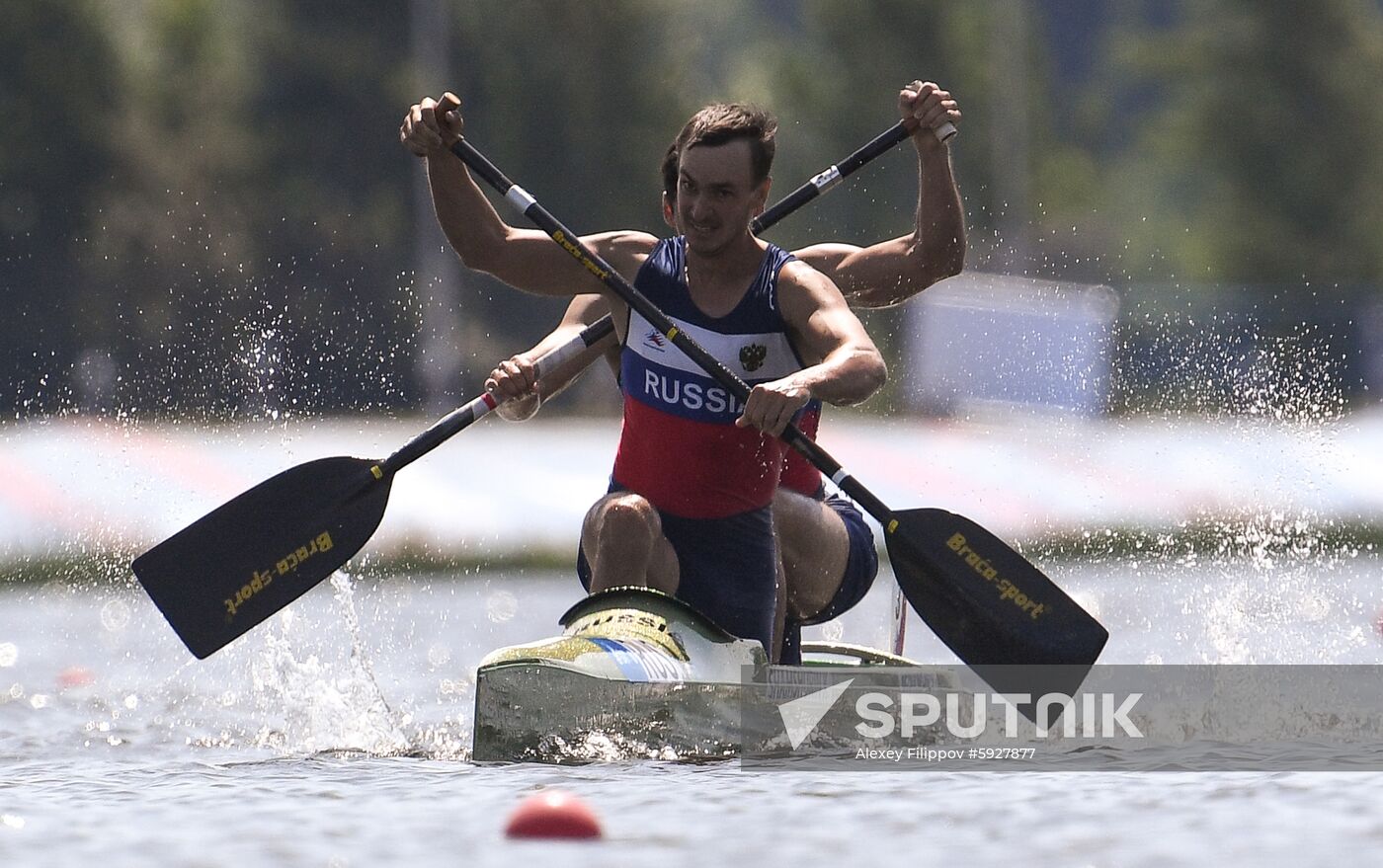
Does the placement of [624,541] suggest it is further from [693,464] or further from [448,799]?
[448,799]

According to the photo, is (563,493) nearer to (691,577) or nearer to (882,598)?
(882,598)

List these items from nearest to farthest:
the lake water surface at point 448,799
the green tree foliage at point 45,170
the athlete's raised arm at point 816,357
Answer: the lake water surface at point 448,799
the athlete's raised arm at point 816,357
the green tree foliage at point 45,170

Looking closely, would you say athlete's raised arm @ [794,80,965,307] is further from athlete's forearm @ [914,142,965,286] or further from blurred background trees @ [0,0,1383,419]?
blurred background trees @ [0,0,1383,419]

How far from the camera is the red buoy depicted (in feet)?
15.3

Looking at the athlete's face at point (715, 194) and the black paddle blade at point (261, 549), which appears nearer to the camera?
the athlete's face at point (715, 194)

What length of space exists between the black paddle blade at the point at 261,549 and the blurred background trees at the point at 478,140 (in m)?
24.1

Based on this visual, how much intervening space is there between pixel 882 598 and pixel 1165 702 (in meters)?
7.26

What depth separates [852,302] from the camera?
22.6 feet

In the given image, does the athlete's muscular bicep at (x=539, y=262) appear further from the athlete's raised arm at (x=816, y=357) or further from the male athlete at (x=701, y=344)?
the athlete's raised arm at (x=816, y=357)

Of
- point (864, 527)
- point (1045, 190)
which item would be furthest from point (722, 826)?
point (1045, 190)

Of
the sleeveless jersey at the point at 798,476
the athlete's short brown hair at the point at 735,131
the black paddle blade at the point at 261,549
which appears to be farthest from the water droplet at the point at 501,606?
the athlete's short brown hair at the point at 735,131

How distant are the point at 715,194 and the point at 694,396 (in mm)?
561

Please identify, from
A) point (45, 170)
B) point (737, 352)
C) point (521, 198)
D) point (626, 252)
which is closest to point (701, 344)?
point (737, 352)

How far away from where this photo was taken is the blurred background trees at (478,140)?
109ft
